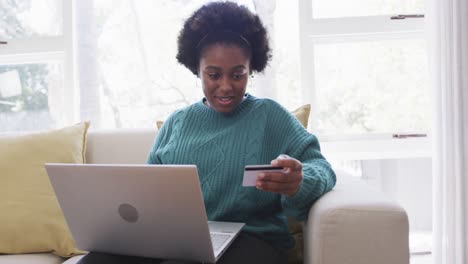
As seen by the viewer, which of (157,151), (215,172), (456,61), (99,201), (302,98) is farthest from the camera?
(302,98)

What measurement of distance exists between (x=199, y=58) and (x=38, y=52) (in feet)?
3.80

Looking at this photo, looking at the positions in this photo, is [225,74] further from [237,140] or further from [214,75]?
[237,140]

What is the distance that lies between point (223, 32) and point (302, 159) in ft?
1.47

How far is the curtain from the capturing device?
1663 mm

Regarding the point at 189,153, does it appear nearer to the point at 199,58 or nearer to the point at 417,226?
the point at 199,58

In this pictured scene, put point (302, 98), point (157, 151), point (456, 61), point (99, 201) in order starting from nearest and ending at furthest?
point (99, 201), point (157, 151), point (456, 61), point (302, 98)

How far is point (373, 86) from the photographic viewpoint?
6.51 feet

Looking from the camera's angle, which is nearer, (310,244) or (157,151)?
(310,244)

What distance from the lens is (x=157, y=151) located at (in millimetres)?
1289

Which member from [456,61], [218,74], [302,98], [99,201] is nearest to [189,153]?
[218,74]

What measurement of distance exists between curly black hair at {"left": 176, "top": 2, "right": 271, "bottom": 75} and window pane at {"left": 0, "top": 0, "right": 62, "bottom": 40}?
104 cm

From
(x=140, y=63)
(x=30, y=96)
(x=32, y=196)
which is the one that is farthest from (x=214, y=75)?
(x=30, y=96)

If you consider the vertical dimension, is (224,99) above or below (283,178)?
above

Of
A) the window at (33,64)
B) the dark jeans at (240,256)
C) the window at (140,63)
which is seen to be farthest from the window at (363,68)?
the window at (33,64)
